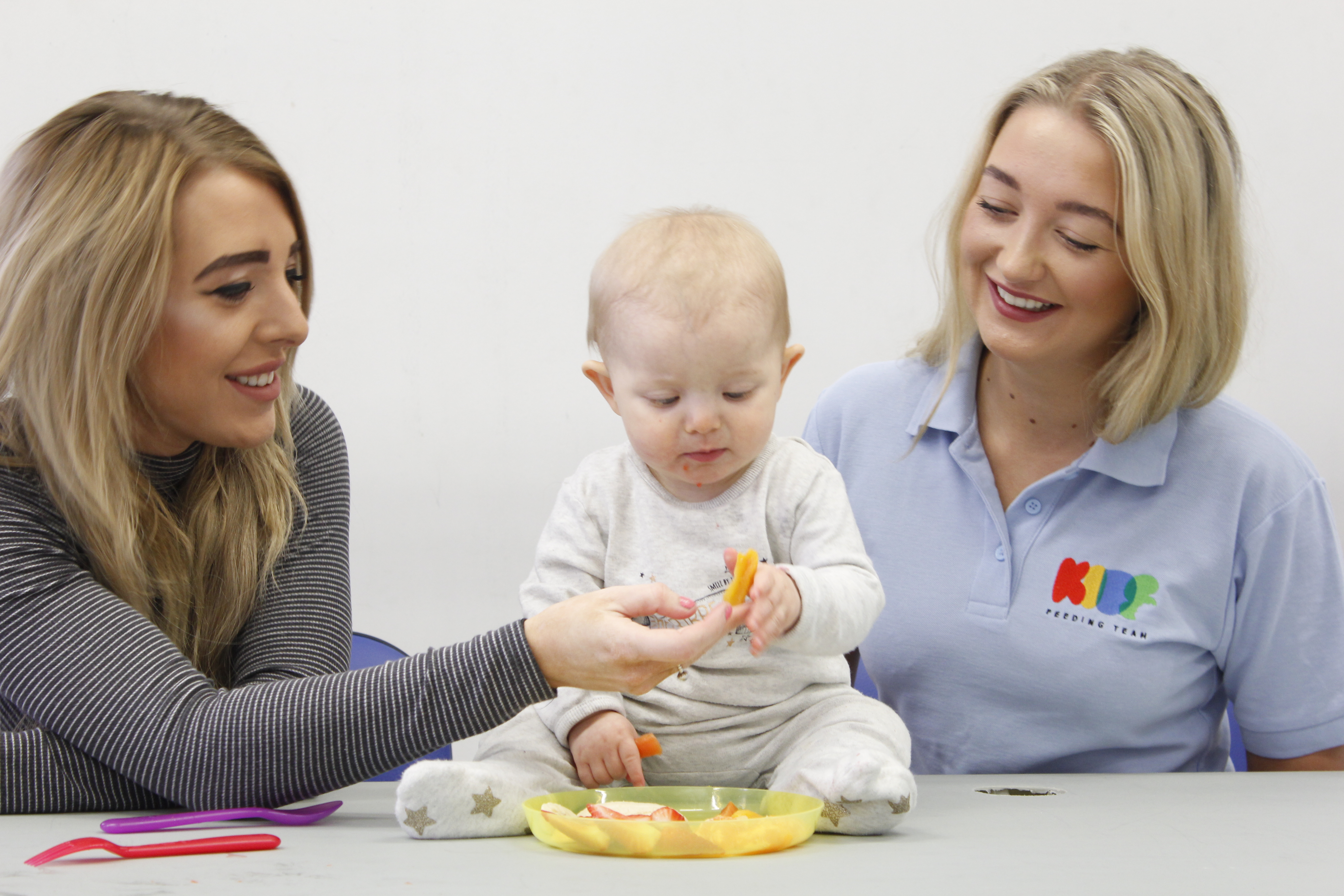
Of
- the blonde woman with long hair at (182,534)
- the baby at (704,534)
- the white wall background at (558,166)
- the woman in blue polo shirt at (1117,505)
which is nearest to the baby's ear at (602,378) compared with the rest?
the baby at (704,534)

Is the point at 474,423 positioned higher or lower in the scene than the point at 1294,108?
lower

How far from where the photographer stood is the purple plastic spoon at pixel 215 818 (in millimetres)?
908

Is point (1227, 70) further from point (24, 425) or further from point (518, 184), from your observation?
point (24, 425)

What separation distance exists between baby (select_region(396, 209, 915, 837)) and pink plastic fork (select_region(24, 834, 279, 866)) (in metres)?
0.20

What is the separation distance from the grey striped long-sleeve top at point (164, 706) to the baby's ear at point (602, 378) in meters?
0.27

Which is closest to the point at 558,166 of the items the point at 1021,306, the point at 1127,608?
the point at 1021,306

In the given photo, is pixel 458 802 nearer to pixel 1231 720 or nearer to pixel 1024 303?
pixel 1024 303

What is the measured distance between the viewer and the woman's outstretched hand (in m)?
0.88

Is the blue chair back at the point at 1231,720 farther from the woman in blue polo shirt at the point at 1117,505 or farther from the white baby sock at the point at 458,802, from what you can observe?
the white baby sock at the point at 458,802

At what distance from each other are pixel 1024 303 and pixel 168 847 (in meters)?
1.02

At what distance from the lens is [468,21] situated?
2.35m

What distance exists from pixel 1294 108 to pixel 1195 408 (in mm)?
1323

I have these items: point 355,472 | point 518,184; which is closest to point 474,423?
point 355,472

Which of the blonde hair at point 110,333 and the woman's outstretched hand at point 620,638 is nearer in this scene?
the woman's outstretched hand at point 620,638
